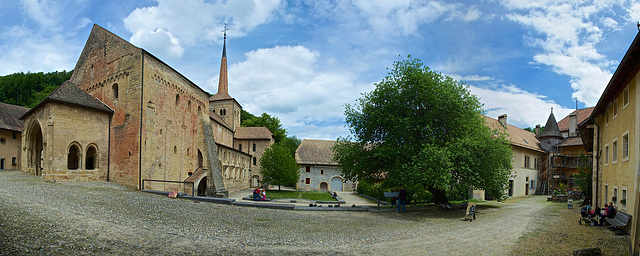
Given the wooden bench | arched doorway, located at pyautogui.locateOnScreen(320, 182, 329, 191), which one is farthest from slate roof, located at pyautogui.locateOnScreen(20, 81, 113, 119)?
arched doorway, located at pyautogui.locateOnScreen(320, 182, 329, 191)

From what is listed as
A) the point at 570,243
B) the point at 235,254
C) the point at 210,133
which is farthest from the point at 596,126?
the point at 210,133

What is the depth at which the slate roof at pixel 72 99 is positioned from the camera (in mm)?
21397

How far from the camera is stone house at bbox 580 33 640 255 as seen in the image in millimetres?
11859

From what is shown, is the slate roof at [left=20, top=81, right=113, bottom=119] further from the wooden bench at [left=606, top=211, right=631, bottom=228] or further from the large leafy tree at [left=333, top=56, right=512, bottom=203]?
the wooden bench at [left=606, top=211, right=631, bottom=228]

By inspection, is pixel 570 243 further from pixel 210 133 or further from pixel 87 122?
pixel 210 133

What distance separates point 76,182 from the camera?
20969 mm

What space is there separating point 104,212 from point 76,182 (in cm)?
1092

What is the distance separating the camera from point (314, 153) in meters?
53.0

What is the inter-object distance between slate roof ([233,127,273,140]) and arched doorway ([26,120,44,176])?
113ft

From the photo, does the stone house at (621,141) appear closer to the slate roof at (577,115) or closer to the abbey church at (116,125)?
the abbey church at (116,125)

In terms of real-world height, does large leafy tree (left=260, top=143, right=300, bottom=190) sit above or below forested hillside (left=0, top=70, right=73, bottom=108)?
below

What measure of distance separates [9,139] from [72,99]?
20.1m

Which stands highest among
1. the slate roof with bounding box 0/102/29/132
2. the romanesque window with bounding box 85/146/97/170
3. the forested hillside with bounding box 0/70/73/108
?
the forested hillside with bounding box 0/70/73/108

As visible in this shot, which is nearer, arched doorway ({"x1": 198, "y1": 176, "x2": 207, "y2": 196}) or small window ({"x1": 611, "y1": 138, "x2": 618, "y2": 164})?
small window ({"x1": 611, "y1": 138, "x2": 618, "y2": 164})
